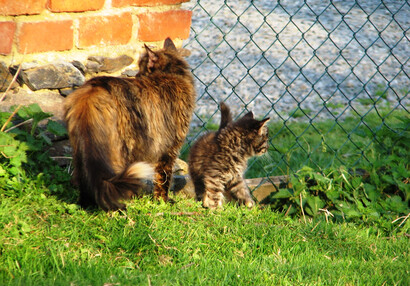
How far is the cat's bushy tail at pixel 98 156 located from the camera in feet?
9.91

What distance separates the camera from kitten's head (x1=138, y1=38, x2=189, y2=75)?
3.93 metres

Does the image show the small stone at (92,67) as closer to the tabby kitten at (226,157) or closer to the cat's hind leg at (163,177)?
the cat's hind leg at (163,177)

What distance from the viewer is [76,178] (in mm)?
3334

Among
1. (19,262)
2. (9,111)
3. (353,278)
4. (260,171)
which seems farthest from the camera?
(260,171)

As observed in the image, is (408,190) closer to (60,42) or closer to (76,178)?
(76,178)

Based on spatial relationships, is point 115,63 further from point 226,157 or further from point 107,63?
point 226,157

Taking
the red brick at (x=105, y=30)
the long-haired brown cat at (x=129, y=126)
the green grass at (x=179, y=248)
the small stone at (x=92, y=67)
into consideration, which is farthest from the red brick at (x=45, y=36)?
the green grass at (x=179, y=248)

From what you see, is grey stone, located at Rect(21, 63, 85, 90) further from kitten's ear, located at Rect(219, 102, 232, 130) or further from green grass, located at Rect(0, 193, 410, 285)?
kitten's ear, located at Rect(219, 102, 232, 130)

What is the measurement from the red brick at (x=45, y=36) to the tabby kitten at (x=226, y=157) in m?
1.43

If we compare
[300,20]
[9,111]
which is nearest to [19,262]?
[9,111]

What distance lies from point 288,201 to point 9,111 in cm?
224

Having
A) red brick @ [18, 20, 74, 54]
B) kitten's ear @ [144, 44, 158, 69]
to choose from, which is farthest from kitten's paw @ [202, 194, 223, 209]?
red brick @ [18, 20, 74, 54]

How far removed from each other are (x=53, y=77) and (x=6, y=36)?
43 centimetres

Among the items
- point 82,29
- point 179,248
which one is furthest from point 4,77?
point 179,248
